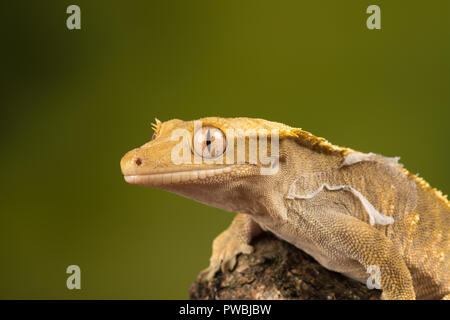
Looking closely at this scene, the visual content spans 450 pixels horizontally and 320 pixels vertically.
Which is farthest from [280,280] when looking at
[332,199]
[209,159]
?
[209,159]

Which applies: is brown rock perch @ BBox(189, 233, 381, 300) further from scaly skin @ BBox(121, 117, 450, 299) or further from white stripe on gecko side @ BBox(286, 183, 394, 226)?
white stripe on gecko side @ BBox(286, 183, 394, 226)

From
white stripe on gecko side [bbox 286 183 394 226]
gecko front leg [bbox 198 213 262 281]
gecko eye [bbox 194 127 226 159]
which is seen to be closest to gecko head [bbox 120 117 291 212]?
gecko eye [bbox 194 127 226 159]

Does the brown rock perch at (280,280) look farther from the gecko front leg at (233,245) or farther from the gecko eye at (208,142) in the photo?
the gecko eye at (208,142)

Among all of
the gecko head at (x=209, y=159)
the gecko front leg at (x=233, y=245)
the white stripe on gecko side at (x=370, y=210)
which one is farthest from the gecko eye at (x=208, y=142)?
the gecko front leg at (x=233, y=245)
